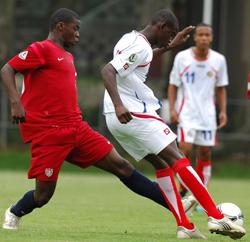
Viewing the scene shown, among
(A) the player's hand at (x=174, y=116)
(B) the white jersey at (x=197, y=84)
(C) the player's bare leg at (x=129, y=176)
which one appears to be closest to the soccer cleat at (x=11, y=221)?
(C) the player's bare leg at (x=129, y=176)

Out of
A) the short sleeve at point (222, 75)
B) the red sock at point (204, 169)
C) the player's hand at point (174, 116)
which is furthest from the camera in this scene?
the short sleeve at point (222, 75)

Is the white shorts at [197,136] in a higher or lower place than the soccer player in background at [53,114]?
lower

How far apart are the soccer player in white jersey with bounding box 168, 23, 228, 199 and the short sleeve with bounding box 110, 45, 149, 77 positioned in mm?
5060

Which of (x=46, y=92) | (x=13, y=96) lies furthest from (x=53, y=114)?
(x=13, y=96)

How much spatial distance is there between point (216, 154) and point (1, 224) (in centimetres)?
1738

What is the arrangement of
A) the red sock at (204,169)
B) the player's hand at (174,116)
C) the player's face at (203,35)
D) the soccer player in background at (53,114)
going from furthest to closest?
the player's hand at (174,116)
the red sock at (204,169)
the player's face at (203,35)
the soccer player in background at (53,114)

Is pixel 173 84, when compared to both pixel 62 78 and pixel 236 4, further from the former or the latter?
pixel 236 4

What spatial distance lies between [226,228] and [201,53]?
5.74 meters

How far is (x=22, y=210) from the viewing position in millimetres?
10852

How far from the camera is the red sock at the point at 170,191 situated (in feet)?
35.0

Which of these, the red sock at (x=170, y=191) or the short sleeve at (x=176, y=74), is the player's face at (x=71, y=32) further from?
the short sleeve at (x=176, y=74)

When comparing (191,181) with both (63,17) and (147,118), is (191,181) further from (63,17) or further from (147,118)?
(63,17)

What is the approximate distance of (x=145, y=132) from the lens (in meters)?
10.5

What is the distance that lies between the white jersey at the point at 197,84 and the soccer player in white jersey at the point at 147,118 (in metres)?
4.79
